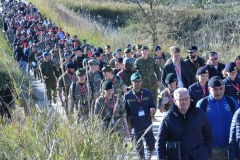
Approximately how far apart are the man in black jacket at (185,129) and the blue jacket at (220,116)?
1.82 feet

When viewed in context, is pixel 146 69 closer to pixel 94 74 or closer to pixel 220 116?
pixel 94 74

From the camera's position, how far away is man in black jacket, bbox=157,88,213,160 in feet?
19.4

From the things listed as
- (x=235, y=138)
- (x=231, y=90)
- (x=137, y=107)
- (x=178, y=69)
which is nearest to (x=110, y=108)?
(x=137, y=107)

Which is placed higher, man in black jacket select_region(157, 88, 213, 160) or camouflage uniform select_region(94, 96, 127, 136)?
man in black jacket select_region(157, 88, 213, 160)

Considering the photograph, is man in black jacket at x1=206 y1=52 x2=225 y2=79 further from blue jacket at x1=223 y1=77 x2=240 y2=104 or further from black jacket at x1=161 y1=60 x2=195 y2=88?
blue jacket at x1=223 y1=77 x2=240 y2=104

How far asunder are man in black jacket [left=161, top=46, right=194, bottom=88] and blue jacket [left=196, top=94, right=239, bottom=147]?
3.55m

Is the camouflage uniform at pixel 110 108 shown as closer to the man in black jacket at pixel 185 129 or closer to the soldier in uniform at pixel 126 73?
the man in black jacket at pixel 185 129

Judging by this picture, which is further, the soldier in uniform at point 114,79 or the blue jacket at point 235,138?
the soldier in uniform at point 114,79

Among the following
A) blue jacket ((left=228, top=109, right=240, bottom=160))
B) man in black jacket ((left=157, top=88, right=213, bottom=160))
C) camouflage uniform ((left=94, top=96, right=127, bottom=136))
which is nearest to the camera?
man in black jacket ((left=157, top=88, right=213, bottom=160))

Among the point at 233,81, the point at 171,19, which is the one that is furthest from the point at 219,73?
the point at 171,19

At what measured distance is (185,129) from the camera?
5914 millimetres

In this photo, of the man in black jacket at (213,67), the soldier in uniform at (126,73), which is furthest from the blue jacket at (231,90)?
the soldier in uniform at (126,73)

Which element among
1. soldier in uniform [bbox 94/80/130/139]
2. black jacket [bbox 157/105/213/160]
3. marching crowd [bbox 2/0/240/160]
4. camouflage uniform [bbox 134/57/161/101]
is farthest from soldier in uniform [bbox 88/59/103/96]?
black jacket [bbox 157/105/213/160]

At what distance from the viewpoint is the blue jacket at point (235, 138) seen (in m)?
6.07
